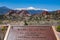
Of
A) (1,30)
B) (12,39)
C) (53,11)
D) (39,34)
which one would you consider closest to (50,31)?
(39,34)

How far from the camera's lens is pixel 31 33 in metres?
5.15

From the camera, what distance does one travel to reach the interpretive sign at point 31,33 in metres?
5.01

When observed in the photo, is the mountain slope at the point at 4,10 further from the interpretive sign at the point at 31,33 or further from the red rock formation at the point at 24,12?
the interpretive sign at the point at 31,33

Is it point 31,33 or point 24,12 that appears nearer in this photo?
point 31,33

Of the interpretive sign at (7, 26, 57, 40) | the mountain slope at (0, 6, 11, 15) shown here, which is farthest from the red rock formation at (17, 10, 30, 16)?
the interpretive sign at (7, 26, 57, 40)

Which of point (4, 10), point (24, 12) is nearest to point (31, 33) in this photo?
point (24, 12)

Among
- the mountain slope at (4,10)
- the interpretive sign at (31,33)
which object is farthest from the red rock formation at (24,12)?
the interpretive sign at (31,33)

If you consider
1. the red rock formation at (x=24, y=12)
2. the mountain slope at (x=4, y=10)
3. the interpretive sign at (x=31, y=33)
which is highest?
the mountain slope at (x=4, y=10)

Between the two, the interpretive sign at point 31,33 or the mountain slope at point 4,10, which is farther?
the mountain slope at point 4,10

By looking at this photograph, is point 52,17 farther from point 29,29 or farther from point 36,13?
point 29,29

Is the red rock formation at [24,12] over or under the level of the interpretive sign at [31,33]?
over

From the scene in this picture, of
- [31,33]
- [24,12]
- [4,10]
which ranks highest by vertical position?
[4,10]

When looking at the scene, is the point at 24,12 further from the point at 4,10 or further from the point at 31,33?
the point at 31,33

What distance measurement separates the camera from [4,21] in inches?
299
